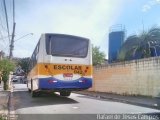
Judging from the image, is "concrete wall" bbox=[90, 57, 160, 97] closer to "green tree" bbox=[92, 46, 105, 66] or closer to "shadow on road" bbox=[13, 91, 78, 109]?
"shadow on road" bbox=[13, 91, 78, 109]

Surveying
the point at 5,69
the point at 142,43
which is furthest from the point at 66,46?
the point at 5,69

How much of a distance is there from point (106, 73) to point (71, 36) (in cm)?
1153

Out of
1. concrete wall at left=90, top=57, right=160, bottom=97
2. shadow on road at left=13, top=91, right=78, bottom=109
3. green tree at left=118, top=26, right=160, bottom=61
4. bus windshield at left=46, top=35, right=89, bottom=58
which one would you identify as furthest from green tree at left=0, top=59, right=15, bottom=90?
bus windshield at left=46, top=35, right=89, bottom=58

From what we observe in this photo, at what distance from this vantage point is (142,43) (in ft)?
96.7

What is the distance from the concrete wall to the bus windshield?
217 inches

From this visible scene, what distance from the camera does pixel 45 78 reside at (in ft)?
48.8

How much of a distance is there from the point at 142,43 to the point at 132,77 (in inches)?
342

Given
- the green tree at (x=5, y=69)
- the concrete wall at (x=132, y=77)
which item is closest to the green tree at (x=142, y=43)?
the concrete wall at (x=132, y=77)

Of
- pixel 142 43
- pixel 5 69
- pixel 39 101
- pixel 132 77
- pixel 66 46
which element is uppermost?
pixel 142 43

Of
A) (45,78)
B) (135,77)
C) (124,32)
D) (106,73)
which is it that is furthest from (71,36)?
(124,32)

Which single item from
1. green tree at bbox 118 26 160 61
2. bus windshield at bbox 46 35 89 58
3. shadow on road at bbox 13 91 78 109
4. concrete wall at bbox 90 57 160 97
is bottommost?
shadow on road at bbox 13 91 78 109

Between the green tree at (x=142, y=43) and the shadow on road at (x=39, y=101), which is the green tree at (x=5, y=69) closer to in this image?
the shadow on road at (x=39, y=101)

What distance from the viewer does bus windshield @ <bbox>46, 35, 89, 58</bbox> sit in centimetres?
1512

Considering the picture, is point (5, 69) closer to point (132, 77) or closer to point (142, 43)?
point (142, 43)
